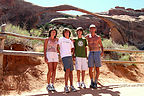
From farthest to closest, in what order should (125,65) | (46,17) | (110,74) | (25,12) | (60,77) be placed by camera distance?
1. (46,17)
2. (25,12)
3. (125,65)
4. (110,74)
5. (60,77)

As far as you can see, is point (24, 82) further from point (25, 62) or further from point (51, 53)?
point (51, 53)

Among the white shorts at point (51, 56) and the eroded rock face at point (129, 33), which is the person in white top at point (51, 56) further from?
the eroded rock face at point (129, 33)

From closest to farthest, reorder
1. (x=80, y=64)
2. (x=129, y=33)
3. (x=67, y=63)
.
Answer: (x=67, y=63)
(x=80, y=64)
(x=129, y=33)

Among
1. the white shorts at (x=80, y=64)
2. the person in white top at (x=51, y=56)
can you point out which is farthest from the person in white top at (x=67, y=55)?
the white shorts at (x=80, y=64)

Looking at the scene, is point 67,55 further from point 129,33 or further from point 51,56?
point 129,33

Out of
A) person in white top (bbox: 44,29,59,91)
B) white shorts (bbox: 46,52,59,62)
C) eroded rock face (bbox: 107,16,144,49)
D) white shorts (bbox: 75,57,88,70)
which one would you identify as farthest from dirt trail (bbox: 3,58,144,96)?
eroded rock face (bbox: 107,16,144,49)

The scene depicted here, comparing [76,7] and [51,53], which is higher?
[76,7]

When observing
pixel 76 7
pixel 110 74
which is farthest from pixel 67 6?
pixel 110 74

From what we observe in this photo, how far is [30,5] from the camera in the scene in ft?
37.6

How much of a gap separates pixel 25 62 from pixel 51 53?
6.16 ft

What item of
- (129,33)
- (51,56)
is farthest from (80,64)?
(129,33)

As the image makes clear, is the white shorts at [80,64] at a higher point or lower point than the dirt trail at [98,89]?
higher

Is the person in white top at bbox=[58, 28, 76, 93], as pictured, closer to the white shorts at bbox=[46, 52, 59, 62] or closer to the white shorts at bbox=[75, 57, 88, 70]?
the white shorts at bbox=[46, 52, 59, 62]

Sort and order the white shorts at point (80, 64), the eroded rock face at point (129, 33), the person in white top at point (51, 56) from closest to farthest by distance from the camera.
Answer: the person in white top at point (51, 56) → the white shorts at point (80, 64) → the eroded rock face at point (129, 33)
